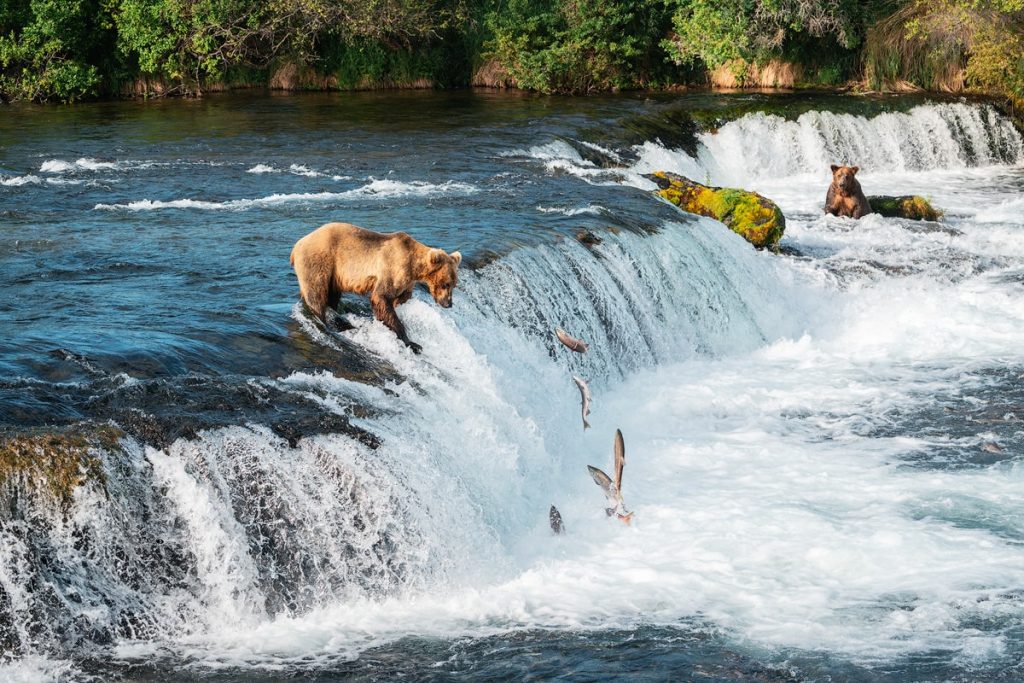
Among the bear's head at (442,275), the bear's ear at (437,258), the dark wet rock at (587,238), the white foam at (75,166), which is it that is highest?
the white foam at (75,166)

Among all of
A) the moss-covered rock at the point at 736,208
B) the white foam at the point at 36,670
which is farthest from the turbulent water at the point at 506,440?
the moss-covered rock at the point at 736,208

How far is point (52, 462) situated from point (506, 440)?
11.8 ft

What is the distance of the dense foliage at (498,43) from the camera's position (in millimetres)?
26516

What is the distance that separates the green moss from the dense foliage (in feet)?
69.5

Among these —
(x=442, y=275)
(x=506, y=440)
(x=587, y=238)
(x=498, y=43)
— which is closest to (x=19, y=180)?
(x=587, y=238)

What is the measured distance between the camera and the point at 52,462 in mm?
6926

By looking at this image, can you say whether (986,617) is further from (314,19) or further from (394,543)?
(314,19)

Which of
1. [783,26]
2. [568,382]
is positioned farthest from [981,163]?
[568,382]

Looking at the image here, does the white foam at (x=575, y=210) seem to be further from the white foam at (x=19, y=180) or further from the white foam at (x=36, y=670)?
the white foam at (x=36, y=670)

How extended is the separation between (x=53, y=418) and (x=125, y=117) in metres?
17.9

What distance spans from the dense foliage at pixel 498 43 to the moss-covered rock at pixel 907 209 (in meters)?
8.09

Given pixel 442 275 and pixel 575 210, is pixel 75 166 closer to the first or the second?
pixel 575 210

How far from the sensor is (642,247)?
13.9 meters

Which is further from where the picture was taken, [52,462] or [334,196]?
[334,196]
